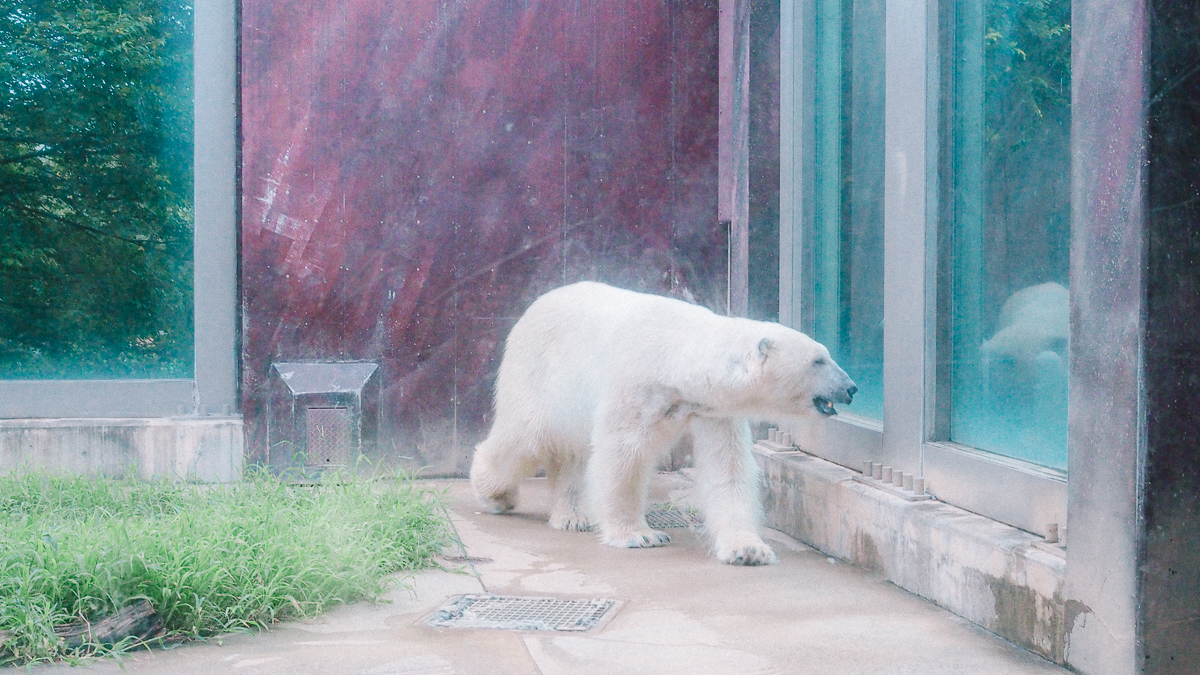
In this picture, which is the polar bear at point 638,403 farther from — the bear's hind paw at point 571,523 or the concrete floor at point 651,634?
the concrete floor at point 651,634

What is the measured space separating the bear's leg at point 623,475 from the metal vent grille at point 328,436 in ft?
5.91

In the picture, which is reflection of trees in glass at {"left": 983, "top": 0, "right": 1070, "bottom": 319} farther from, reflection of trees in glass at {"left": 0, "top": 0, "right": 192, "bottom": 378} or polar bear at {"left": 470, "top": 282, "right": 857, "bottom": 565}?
reflection of trees in glass at {"left": 0, "top": 0, "right": 192, "bottom": 378}

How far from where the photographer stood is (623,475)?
4.16 metres

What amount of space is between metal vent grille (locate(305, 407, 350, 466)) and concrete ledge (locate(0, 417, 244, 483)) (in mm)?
379

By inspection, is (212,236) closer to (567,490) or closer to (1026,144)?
(567,490)

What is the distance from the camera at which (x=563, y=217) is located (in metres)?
5.90

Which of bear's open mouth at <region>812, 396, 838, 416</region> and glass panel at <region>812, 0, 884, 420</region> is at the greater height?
glass panel at <region>812, 0, 884, 420</region>

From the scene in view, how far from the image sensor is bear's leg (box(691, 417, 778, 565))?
400 cm

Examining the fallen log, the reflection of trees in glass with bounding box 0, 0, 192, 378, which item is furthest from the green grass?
the reflection of trees in glass with bounding box 0, 0, 192, 378

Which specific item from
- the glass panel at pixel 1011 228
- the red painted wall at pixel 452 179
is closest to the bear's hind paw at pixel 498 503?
the red painted wall at pixel 452 179

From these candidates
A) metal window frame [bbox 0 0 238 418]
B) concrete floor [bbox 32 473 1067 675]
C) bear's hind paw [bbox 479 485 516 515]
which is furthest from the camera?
metal window frame [bbox 0 0 238 418]

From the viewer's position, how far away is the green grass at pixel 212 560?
279cm

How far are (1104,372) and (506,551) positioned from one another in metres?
2.35

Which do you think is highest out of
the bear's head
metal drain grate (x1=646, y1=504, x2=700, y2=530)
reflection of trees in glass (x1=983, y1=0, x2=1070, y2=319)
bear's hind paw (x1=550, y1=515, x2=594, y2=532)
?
reflection of trees in glass (x1=983, y1=0, x2=1070, y2=319)
